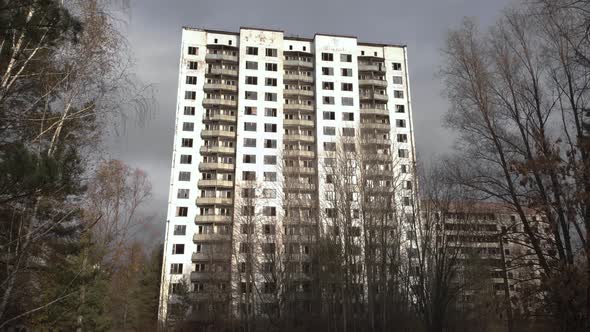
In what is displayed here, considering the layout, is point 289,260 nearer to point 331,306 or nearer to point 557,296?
point 331,306

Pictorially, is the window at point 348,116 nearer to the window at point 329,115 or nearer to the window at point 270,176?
the window at point 329,115

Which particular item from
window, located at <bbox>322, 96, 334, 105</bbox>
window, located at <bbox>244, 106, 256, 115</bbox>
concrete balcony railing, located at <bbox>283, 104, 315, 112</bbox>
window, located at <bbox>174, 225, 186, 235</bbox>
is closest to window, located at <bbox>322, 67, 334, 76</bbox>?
window, located at <bbox>322, 96, 334, 105</bbox>

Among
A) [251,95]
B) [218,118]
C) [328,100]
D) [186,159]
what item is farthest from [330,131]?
[186,159]

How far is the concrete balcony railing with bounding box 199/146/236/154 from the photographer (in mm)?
56781

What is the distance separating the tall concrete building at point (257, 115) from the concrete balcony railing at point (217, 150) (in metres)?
0.13

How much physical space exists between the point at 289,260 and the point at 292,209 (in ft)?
14.4

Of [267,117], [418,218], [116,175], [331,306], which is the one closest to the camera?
[418,218]

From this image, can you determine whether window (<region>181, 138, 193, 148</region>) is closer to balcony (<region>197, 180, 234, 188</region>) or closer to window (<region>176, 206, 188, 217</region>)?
balcony (<region>197, 180, 234, 188</region>)

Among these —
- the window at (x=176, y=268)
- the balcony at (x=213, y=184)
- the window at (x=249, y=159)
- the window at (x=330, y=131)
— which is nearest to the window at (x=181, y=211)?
the balcony at (x=213, y=184)

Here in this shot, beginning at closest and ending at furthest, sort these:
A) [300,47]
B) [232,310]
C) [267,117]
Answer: [232,310], [267,117], [300,47]

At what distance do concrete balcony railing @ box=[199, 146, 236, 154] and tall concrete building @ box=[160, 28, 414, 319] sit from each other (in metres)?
0.13

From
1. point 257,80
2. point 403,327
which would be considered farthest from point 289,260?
point 257,80

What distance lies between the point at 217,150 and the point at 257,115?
747 cm

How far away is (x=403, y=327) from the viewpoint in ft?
90.0
